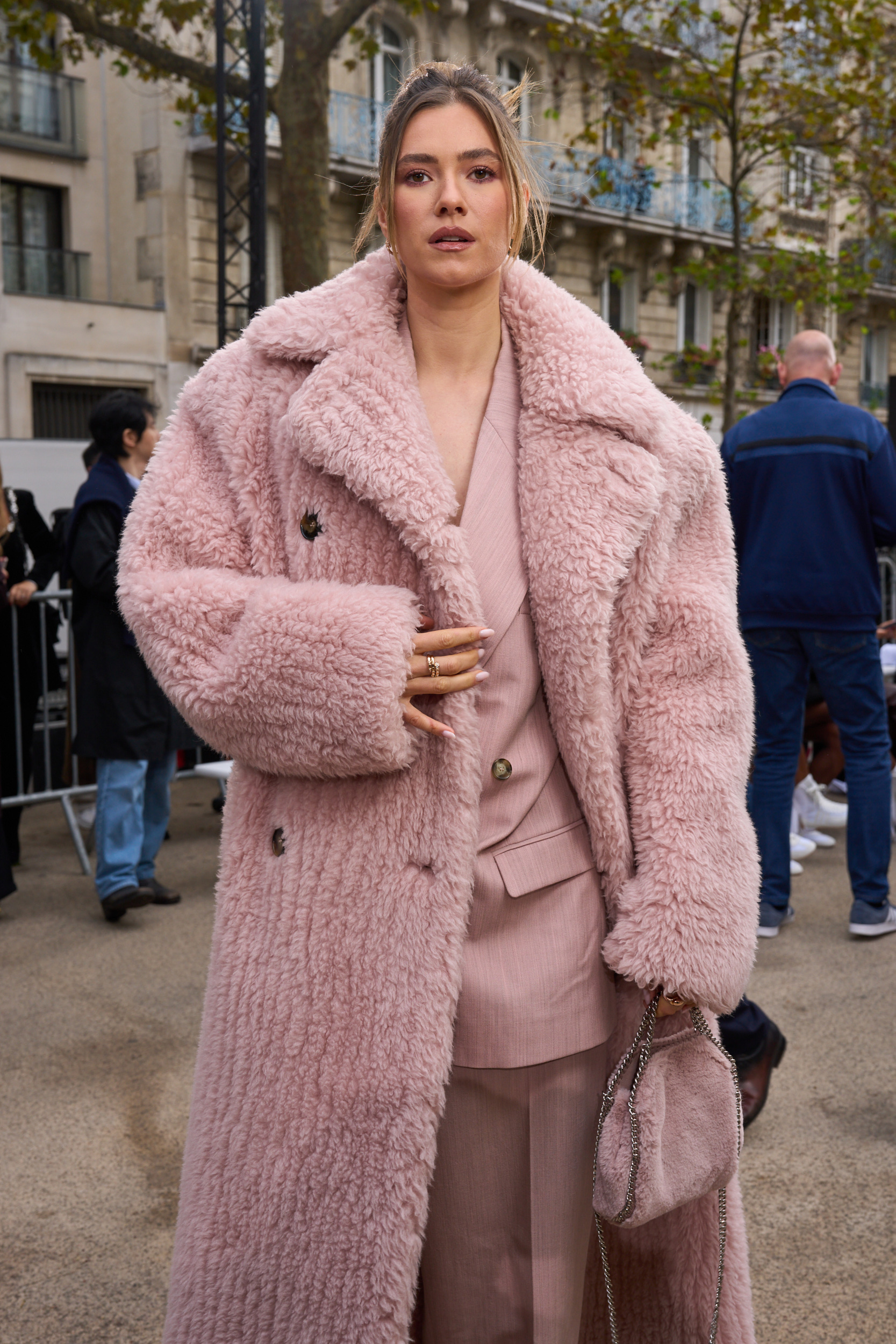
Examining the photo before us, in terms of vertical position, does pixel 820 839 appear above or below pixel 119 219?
below

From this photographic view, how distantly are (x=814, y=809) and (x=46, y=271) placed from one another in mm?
17482

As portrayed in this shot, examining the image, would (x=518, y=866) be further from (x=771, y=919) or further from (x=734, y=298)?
(x=734, y=298)

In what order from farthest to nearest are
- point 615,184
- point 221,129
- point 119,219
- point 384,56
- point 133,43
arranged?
1. point 615,184
2. point 384,56
3. point 119,219
4. point 133,43
5. point 221,129

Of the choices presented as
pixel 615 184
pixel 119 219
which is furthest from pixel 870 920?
pixel 615 184

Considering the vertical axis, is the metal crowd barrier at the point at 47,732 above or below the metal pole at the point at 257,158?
below

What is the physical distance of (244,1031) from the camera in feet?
5.84

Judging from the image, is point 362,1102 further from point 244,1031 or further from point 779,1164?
point 779,1164

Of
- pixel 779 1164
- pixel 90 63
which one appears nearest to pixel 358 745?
pixel 779 1164

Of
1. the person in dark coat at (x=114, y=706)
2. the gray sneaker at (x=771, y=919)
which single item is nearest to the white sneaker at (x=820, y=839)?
the gray sneaker at (x=771, y=919)

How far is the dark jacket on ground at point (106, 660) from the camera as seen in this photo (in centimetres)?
533

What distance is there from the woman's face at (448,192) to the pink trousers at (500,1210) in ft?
3.61

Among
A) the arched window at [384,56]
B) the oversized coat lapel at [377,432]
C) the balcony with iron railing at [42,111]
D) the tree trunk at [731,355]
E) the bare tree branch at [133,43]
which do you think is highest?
the arched window at [384,56]

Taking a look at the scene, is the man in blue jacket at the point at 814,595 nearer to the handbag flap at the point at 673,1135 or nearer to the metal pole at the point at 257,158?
the handbag flap at the point at 673,1135

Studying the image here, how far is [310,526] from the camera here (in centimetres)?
177
